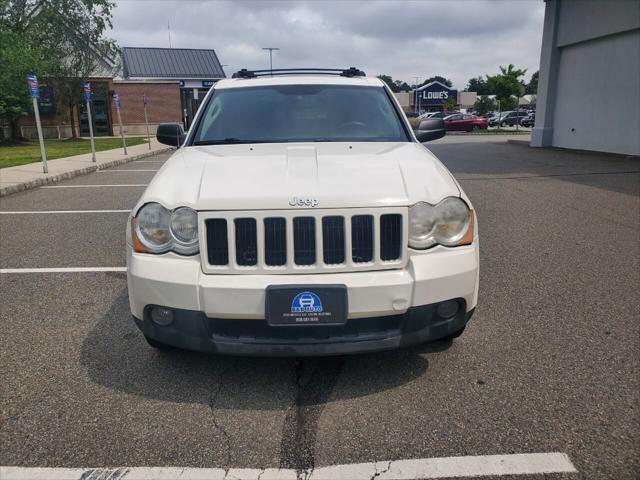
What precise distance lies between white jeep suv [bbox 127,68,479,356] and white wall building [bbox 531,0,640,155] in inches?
610

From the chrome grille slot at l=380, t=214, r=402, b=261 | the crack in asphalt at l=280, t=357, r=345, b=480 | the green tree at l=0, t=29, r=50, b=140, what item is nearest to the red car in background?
the green tree at l=0, t=29, r=50, b=140

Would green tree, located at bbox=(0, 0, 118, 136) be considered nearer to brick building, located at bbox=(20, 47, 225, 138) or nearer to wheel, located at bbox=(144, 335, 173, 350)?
brick building, located at bbox=(20, 47, 225, 138)

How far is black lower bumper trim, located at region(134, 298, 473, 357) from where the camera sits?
2.63m

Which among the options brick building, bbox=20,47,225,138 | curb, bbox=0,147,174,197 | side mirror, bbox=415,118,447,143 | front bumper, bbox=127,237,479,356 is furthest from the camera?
brick building, bbox=20,47,225,138

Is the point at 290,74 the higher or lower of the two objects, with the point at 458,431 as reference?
higher

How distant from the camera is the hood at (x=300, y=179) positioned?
A: 2.65 m

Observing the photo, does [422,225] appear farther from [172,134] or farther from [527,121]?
[527,121]

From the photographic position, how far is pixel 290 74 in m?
5.11

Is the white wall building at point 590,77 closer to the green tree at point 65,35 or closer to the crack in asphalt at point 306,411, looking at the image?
the crack in asphalt at point 306,411

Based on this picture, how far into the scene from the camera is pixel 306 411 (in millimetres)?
2686

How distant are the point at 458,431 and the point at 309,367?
37.8 inches

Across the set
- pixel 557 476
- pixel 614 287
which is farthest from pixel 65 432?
pixel 614 287

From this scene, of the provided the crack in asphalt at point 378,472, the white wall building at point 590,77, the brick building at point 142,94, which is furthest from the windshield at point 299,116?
the brick building at point 142,94

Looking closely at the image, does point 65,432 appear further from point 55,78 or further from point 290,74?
point 55,78
